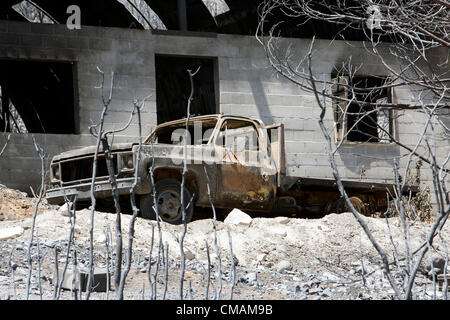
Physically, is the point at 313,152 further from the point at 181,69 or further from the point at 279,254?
the point at 279,254

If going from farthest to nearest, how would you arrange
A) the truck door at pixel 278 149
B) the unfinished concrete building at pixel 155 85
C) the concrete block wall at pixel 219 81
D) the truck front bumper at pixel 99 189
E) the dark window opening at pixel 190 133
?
1. the concrete block wall at pixel 219 81
2. the unfinished concrete building at pixel 155 85
3. the truck door at pixel 278 149
4. the dark window opening at pixel 190 133
5. the truck front bumper at pixel 99 189

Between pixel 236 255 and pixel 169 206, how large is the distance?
4.88 ft

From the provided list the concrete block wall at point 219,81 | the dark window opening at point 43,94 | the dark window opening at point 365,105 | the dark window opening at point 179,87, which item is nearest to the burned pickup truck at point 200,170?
the dark window opening at point 365,105

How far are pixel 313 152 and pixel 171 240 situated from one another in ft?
20.7

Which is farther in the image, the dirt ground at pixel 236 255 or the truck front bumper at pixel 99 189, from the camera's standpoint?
the truck front bumper at pixel 99 189

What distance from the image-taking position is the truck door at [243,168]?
10469mm

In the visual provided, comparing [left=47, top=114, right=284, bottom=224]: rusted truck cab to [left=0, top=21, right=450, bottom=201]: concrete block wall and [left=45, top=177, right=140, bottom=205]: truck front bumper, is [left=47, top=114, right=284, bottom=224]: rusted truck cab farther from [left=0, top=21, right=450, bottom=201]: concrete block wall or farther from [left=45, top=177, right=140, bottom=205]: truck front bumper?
[left=0, top=21, right=450, bottom=201]: concrete block wall

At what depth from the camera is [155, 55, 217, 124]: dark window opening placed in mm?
17500

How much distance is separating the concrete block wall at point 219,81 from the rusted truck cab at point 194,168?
300cm

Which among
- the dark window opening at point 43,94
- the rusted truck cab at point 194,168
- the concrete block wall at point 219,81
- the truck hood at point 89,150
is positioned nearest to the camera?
the truck hood at point 89,150

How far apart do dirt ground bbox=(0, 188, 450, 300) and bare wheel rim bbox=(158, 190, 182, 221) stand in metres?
0.30

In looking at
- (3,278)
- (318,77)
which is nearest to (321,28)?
(318,77)

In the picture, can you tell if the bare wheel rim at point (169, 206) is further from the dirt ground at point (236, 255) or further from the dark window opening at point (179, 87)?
the dark window opening at point (179, 87)

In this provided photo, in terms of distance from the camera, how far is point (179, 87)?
736 inches
